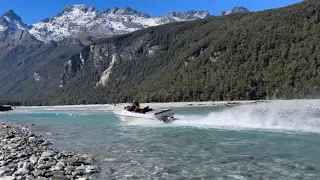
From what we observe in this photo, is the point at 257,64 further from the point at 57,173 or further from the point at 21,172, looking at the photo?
the point at 21,172

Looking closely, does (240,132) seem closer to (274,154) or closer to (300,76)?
(274,154)

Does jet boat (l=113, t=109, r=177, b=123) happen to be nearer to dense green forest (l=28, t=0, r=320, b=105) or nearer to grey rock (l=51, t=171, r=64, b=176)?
grey rock (l=51, t=171, r=64, b=176)

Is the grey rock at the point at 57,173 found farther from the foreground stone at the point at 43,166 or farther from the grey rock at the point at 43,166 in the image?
the grey rock at the point at 43,166

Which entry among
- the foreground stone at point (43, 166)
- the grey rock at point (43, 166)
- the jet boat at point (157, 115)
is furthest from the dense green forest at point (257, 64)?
the grey rock at point (43, 166)

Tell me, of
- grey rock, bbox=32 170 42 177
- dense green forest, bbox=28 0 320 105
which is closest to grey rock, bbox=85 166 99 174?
grey rock, bbox=32 170 42 177

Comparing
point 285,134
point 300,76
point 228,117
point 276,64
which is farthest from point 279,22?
point 285,134

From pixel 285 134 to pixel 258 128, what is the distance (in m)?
4.26

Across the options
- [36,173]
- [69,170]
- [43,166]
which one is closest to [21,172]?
[36,173]

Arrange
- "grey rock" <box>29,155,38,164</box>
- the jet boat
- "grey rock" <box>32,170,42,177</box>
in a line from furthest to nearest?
the jet boat → "grey rock" <box>29,155,38,164</box> → "grey rock" <box>32,170,42,177</box>

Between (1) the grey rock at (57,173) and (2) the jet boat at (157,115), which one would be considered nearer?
(1) the grey rock at (57,173)

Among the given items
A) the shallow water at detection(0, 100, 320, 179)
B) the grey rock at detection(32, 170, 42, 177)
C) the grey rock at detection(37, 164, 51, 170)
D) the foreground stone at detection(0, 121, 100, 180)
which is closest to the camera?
the foreground stone at detection(0, 121, 100, 180)

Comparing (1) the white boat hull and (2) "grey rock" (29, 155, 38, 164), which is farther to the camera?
(1) the white boat hull

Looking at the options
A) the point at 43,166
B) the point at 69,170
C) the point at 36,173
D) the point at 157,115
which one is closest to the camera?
the point at 36,173

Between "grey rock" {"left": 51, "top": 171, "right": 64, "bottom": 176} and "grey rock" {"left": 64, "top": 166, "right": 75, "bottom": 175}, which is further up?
"grey rock" {"left": 64, "top": 166, "right": 75, "bottom": 175}
